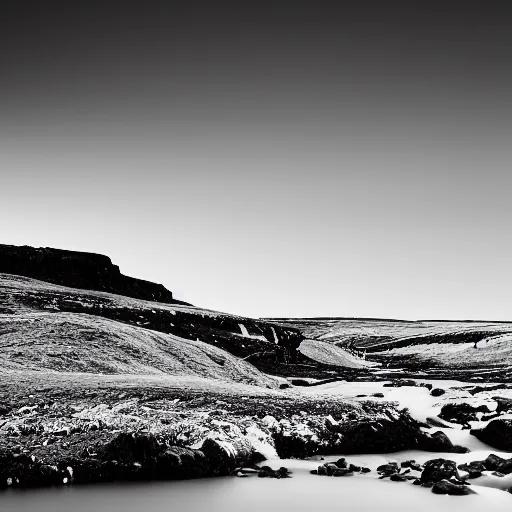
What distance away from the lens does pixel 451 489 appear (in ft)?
69.6

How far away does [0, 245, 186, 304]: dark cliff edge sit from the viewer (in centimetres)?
11425

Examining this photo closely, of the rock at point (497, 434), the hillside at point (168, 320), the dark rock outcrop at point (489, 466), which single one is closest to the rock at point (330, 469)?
the dark rock outcrop at point (489, 466)

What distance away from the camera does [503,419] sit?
2942cm

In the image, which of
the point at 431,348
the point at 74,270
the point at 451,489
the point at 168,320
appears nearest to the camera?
the point at 451,489

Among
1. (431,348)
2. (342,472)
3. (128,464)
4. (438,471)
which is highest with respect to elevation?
(431,348)

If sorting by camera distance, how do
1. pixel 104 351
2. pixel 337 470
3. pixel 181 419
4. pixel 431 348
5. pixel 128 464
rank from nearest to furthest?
pixel 128 464
pixel 337 470
pixel 181 419
pixel 104 351
pixel 431 348

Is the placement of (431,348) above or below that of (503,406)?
above

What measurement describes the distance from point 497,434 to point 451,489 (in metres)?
8.23

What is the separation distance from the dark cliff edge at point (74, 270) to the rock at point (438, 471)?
307 feet

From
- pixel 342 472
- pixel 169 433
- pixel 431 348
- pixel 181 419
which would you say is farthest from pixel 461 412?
pixel 431 348

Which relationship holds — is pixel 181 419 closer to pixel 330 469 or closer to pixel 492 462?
pixel 330 469

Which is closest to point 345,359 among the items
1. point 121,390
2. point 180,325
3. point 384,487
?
point 180,325

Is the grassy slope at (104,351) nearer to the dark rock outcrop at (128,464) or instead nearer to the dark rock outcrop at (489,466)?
the dark rock outcrop at (128,464)

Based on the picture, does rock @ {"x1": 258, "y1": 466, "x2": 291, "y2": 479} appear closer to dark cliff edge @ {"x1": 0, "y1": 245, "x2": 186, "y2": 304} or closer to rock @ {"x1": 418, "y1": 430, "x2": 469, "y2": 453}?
rock @ {"x1": 418, "y1": 430, "x2": 469, "y2": 453}
